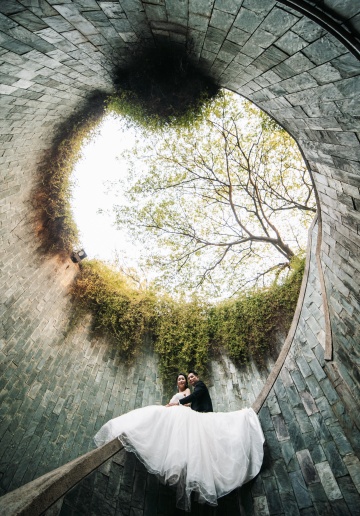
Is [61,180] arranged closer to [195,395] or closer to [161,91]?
[161,91]

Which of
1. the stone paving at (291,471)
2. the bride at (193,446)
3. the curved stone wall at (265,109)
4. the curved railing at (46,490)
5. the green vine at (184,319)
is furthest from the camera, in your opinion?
the green vine at (184,319)

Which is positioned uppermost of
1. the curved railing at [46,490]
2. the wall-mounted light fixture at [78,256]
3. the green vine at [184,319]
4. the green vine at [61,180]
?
the green vine at [61,180]

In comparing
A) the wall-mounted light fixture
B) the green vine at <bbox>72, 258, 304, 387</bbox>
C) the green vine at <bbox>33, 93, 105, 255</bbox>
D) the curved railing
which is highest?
the green vine at <bbox>33, 93, 105, 255</bbox>

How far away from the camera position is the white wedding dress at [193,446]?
296 cm

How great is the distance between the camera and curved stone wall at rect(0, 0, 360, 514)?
7.91ft

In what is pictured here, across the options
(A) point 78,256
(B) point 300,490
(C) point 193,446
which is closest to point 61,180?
(A) point 78,256

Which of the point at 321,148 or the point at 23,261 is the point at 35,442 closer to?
the point at 23,261

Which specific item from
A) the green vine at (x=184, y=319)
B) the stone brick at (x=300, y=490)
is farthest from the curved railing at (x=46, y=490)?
the green vine at (x=184, y=319)

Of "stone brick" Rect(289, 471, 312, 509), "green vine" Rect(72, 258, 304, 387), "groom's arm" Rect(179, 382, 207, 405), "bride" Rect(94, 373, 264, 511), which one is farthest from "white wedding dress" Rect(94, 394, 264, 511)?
"green vine" Rect(72, 258, 304, 387)

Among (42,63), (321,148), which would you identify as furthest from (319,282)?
(42,63)

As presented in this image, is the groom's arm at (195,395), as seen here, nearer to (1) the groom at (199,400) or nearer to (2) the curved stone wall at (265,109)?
(1) the groom at (199,400)

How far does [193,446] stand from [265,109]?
15.6 ft

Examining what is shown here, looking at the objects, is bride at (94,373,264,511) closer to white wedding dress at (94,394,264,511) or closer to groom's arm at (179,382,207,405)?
white wedding dress at (94,394,264,511)

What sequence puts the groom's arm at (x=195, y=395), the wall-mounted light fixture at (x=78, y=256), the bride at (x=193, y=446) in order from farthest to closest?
the wall-mounted light fixture at (x=78, y=256) < the groom's arm at (x=195, y=395) < the bride at (x=193, y=446)
